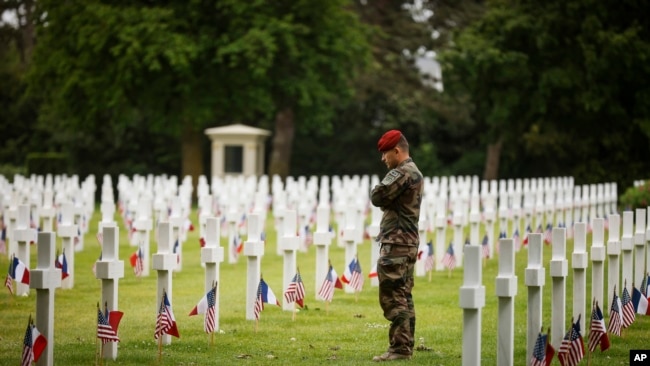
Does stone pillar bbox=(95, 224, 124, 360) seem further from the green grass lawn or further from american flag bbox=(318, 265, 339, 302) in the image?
american flag bbox=(318, 265, 339, 302)

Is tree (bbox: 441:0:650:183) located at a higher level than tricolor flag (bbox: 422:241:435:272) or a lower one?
higher

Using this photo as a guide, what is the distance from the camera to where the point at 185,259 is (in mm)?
19906

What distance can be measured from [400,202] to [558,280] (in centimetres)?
153

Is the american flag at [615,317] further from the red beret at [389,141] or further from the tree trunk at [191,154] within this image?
the tree trunk at [191,154]

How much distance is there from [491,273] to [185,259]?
19.2 ft

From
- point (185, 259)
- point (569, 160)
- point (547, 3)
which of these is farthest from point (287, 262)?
point (569, 160)

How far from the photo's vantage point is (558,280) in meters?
9.03

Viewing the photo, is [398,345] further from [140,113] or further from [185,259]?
[140,113]

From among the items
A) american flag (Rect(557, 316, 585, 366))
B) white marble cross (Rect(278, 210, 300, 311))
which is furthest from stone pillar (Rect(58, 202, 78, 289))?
american flag (Rect(557, 316, 585, 366))

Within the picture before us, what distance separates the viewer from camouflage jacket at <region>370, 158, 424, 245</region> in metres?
9.55

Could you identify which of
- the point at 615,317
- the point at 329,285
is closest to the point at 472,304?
the point at 615,317

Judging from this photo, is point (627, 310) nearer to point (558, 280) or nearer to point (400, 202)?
point (558, 280)

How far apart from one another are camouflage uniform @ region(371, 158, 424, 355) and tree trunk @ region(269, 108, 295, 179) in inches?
1336

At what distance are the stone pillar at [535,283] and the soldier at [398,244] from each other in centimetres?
143
